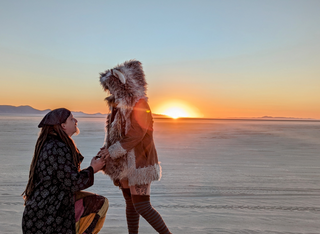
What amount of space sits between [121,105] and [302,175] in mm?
5114

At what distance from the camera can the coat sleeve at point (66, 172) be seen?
7.00 feet

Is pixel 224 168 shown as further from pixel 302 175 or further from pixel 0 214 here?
pixel 0 214

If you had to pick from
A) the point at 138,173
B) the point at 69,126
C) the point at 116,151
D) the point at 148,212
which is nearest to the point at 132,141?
the point at 116,151

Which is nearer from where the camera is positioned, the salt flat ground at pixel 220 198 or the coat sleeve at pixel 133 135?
the coat sleeve at pixel 133 135

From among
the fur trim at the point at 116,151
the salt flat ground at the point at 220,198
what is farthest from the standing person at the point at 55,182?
the salt flat ground at the point at 220,198

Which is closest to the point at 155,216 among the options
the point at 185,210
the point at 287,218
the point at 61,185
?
the point at 61,185

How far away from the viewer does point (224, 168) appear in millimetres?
6875

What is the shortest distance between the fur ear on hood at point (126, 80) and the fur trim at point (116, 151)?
451mm

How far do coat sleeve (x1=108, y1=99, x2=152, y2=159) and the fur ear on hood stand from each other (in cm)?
19

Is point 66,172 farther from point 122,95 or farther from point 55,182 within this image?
point 122,95

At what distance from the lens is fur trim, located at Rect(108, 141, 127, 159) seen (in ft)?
8.19

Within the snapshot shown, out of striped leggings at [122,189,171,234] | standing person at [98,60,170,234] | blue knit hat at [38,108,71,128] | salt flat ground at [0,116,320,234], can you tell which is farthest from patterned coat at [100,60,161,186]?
salt flat ground at [0,116,320,234]

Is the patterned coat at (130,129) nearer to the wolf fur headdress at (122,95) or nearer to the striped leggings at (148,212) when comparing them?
the wolf fur headdress at (122,95)

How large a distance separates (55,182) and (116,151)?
1.87ft
